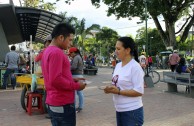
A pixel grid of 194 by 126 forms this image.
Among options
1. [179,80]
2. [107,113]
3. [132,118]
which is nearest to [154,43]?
[179,80]

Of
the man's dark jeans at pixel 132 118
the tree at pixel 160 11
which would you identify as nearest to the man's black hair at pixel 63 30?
the man's dark jeans at pixel 132 118

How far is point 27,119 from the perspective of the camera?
798 cm

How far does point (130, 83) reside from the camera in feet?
12.1

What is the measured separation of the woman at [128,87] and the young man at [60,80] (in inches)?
16.0

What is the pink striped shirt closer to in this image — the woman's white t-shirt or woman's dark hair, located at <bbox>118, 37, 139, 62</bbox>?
the woman's white t-shirt

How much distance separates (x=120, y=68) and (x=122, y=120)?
1.86 ft

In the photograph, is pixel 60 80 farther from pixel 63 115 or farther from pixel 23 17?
pixel 23 17

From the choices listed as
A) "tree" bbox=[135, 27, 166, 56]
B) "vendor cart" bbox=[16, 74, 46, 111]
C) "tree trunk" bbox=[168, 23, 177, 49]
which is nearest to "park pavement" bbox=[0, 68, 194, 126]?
"vendor cart" bbox=[16, 74, 46, 111]

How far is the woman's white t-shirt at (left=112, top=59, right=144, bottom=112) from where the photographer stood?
12.0 feet

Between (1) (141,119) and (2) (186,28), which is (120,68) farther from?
(2) (186,28)

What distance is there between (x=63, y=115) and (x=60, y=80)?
1.34ft

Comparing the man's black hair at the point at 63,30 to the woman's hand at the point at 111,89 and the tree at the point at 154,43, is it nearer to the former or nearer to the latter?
the woman's hand at the point at 111,89

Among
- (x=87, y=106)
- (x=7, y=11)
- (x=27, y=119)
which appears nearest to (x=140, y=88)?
(x=27, y=119)

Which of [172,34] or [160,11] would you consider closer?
[160,11]
